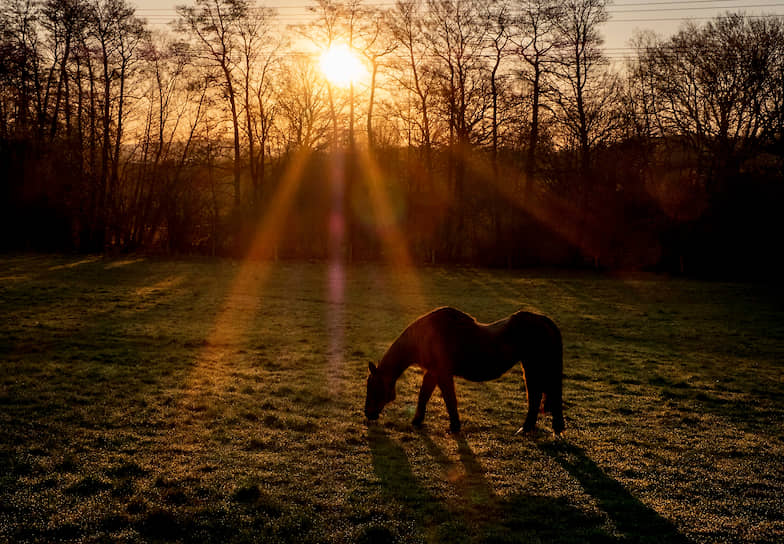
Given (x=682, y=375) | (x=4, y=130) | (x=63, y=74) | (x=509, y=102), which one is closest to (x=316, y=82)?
(x=509, y=102)

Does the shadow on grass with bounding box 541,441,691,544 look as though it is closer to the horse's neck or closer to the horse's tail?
the horse's tail

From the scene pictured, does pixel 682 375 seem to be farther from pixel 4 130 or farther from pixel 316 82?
pixel 4 130

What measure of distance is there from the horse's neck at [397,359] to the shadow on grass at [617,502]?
2.14 meters

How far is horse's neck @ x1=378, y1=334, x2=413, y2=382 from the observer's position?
26.6ft

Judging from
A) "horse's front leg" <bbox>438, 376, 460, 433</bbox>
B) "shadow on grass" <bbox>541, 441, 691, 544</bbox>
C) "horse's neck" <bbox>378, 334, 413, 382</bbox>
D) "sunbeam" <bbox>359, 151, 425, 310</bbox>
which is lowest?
"shadow on grass" <bbox>541, 441, 691, 544</bbox>

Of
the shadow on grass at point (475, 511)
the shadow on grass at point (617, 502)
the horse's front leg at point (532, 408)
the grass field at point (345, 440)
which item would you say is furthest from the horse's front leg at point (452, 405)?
the shadow on grass at point (617, 502)

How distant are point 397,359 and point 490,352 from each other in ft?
4.40

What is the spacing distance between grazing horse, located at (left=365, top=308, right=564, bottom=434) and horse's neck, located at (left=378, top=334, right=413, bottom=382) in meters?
0.02

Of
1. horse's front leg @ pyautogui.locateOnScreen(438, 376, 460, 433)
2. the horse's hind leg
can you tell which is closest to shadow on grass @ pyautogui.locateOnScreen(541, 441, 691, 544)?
horse's front leg @ pyautogui.locateOnScreen(438, 376, 460, 433)

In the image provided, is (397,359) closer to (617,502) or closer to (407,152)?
(617,502)

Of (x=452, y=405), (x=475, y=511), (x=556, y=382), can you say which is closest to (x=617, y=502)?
(x=475, y=511)

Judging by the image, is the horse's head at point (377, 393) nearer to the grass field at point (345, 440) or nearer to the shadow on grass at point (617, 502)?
the grass field at point (345, 440)

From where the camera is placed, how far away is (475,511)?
5.57 metres

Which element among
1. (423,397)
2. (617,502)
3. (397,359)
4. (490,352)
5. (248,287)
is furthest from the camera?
(248,287)
